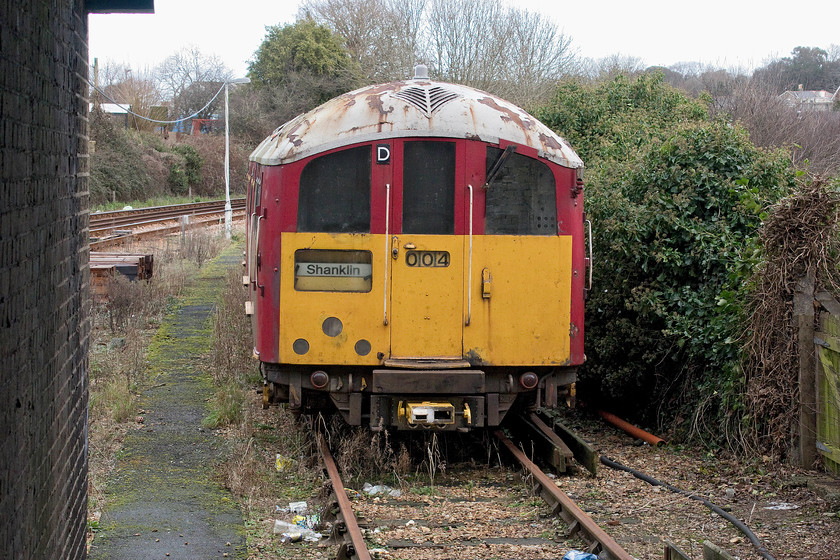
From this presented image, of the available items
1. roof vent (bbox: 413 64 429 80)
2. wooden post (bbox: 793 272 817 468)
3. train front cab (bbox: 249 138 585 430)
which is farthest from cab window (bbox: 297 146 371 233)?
wooden post (bbox: 793 272 817 468)

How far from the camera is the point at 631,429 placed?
952 centimetres

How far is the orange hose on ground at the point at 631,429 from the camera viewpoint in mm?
8961

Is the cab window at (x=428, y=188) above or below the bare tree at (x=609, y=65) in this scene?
below

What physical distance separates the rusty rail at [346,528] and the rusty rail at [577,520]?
1.41 m

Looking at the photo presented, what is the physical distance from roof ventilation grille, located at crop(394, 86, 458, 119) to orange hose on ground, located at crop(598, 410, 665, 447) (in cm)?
389

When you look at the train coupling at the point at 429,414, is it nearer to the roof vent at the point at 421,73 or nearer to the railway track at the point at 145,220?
the roof vent at the point at 421,73

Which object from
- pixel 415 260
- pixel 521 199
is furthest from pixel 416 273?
pixel 521 199

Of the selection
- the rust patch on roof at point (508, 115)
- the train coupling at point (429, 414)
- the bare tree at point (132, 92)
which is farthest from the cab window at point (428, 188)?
the bare tree at point (132, 92)

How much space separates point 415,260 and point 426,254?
0.33ft

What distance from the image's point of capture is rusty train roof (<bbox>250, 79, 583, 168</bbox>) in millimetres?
7270

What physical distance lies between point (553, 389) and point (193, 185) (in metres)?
48.6

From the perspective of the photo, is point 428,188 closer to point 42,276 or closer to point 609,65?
point 42,276

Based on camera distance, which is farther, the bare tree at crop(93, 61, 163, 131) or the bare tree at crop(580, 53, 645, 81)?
the bare tree at crop(93, 61, 163, 131)

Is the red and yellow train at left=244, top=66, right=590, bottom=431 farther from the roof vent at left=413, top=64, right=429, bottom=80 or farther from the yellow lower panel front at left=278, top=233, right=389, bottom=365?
the roof vent at left=413, top=64, right=429, bottom=80
